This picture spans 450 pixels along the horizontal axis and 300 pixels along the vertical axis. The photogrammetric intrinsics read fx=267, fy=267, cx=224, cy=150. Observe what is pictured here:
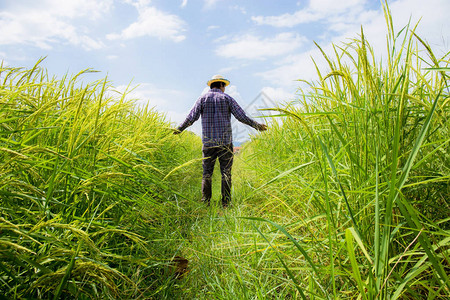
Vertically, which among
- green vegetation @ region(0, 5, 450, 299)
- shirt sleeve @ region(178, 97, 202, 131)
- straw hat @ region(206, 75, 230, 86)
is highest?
straw hat @ region(206, 75, 230, 86)

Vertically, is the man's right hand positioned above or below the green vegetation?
above

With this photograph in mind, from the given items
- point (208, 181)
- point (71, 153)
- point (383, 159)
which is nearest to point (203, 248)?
point (71, 153)

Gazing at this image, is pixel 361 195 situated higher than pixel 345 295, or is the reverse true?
pixel 361 195

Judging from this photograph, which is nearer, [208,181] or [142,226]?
[142,226]

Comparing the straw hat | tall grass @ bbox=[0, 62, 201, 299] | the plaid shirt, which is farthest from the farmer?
tall grass @ bbox=[0, 62, 201, 299]

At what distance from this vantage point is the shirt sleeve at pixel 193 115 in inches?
149

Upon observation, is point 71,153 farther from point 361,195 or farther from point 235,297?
point 361,195

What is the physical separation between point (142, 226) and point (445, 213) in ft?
4.58

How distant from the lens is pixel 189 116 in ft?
12.6

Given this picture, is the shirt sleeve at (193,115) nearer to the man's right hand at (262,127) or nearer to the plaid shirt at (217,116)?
the plaid shirt at (217,116)

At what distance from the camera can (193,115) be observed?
3844 mm

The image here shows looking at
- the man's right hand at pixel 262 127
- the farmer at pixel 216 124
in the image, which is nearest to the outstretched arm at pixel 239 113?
the farmer at pixel 216 124

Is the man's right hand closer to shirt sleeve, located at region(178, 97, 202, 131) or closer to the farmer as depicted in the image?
Answer: the farmer

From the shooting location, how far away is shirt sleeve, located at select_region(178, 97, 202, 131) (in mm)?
3788
